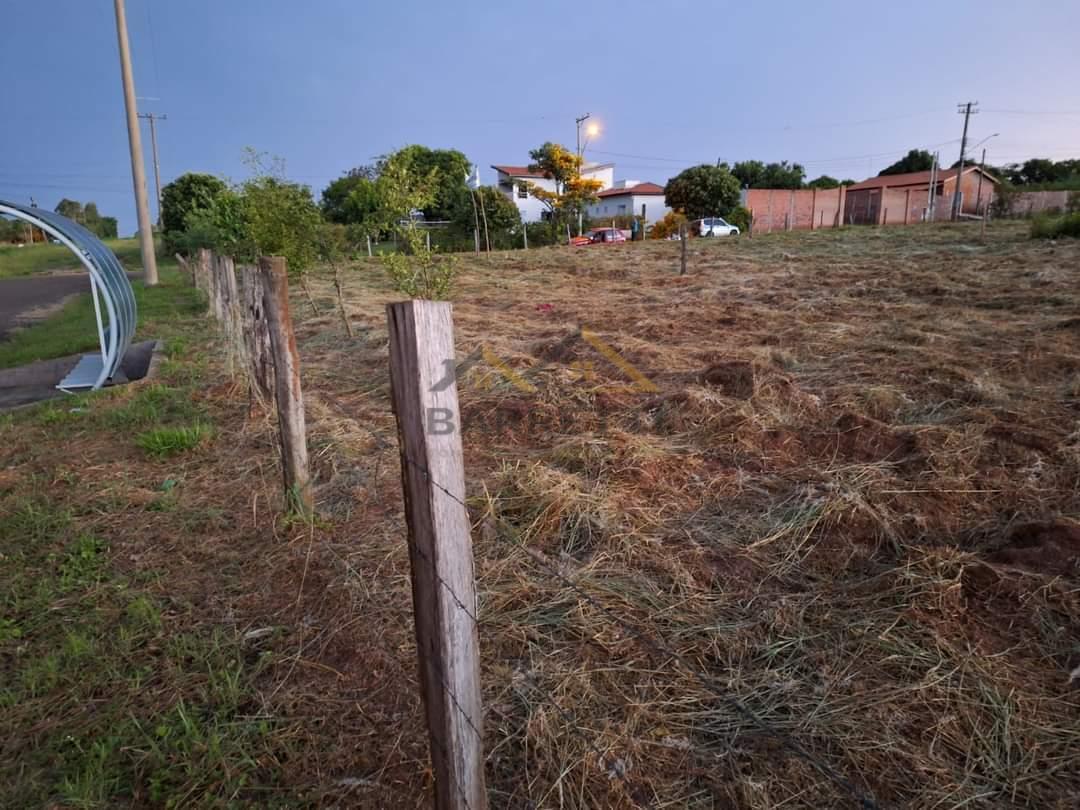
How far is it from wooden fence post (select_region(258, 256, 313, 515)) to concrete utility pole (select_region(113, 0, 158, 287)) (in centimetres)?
1746

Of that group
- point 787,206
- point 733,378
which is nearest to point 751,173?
point 787,206

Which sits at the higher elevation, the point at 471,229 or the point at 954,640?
the point at 471,229

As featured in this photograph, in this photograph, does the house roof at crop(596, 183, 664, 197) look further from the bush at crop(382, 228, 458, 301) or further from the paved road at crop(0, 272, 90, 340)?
the bush at crop(382, 228, 458, 301)

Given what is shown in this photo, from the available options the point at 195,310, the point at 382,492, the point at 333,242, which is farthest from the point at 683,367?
the point at 195,310

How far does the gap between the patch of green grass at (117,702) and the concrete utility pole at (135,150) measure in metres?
17.9

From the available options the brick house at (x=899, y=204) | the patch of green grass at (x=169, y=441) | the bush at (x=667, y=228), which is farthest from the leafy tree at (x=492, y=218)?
the patch of green grass at (x=169, y=441)

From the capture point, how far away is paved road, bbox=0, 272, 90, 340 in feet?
46.9

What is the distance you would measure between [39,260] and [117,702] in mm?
39798

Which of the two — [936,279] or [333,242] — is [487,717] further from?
[936,279]

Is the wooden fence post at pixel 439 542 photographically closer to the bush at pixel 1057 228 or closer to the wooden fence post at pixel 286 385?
the wooden fence post at pixel 286 385

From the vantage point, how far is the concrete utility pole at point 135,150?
16.6 metres

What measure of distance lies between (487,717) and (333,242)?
9.23 meters

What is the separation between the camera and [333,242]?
994 centimetres

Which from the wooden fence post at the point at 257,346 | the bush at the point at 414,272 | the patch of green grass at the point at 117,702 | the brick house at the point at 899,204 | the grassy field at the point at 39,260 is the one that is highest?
the brick house at the point at 899,204
